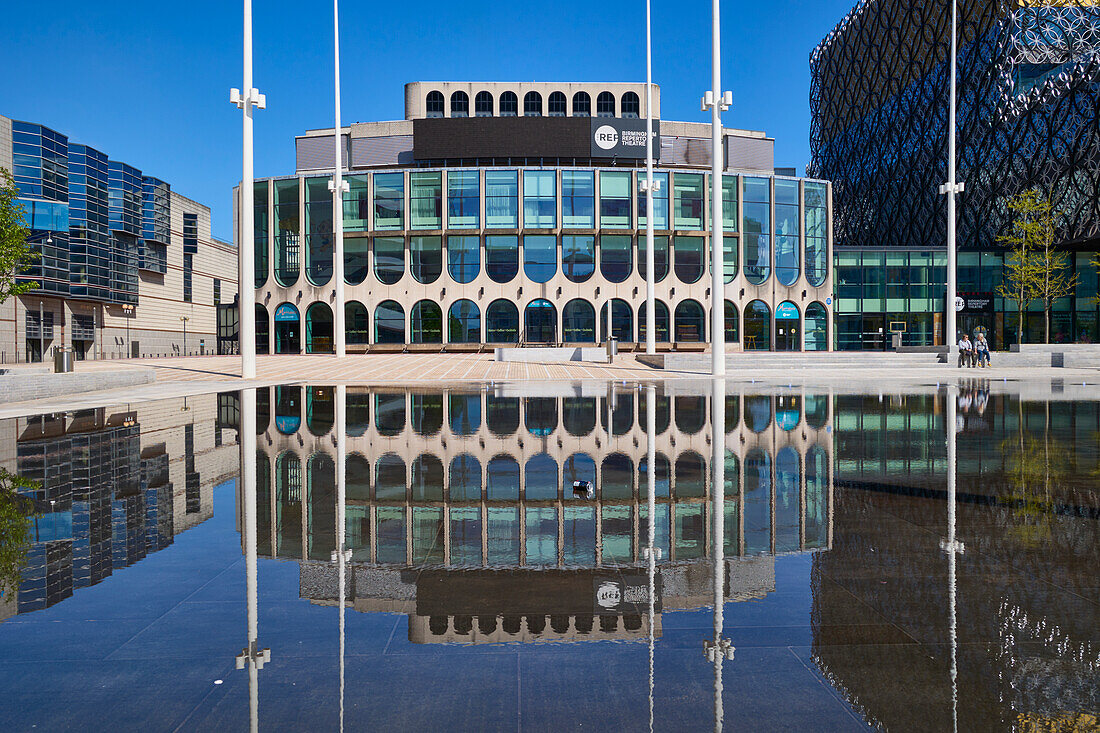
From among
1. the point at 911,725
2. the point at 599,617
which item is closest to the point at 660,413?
the point at 599,617

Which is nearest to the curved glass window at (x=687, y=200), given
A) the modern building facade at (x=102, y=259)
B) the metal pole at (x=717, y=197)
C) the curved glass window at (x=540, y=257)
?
the curved glass window at (x=540, y=257)

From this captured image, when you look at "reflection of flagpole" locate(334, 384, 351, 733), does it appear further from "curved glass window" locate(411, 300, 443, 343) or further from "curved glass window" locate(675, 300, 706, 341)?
"curved glass window" locate(675, 300, 706, 341)

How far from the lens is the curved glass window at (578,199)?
6112cm

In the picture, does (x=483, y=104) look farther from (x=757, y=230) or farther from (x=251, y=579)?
(x=251, y=579)

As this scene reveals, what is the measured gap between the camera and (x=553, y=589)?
4.92m

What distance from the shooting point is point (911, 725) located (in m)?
3.13

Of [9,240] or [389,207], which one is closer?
[9,240]

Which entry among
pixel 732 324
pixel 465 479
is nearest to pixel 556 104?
pixel 732 324

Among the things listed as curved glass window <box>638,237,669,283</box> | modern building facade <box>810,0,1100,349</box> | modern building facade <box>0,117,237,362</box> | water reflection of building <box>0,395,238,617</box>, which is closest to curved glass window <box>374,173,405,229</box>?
curved glass window <box>638,237,669,283</box>

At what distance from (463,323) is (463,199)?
998cm

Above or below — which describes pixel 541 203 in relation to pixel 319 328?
above

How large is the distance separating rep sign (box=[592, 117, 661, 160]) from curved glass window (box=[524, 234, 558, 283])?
10856 mm

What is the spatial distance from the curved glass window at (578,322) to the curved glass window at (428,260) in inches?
425

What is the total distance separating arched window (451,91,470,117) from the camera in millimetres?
72000
